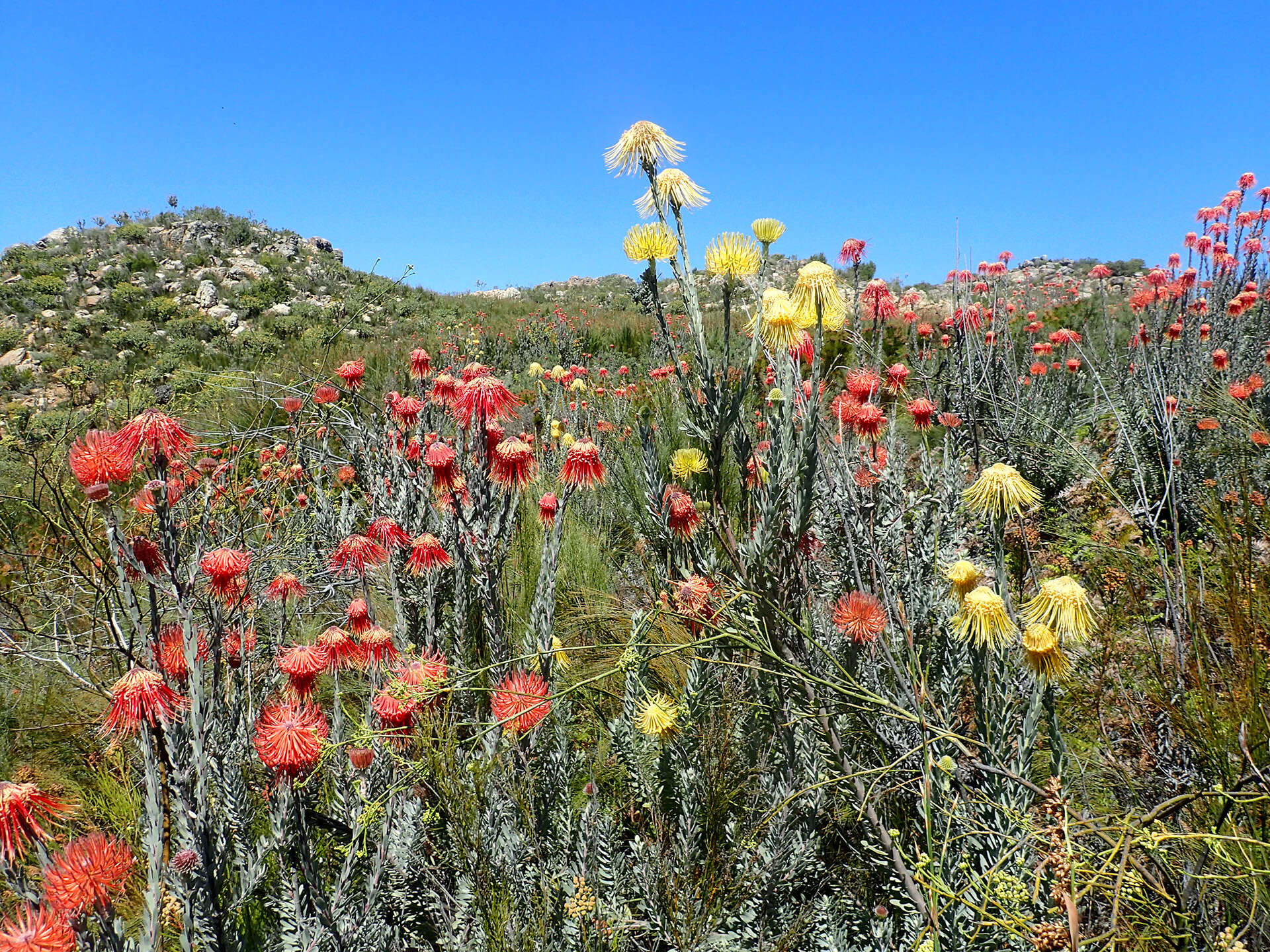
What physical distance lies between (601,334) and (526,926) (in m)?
13.0

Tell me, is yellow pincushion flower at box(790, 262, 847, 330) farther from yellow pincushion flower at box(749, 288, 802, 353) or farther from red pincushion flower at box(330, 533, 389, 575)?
red pincushion flower at box(330, 533, 389, 575)

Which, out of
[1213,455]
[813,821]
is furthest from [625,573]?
[1213,455]

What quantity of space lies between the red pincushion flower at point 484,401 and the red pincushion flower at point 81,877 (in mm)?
1284

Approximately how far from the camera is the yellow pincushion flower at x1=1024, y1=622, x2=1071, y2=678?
1200 millimetres

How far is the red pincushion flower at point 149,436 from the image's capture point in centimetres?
139

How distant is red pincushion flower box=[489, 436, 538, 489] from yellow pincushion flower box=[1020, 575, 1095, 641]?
4.73ft

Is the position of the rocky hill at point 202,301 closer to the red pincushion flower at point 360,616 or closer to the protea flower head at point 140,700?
the red pincushion flower at point 360,616

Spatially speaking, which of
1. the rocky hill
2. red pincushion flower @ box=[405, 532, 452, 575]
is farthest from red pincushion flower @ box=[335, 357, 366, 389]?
the rocky hill

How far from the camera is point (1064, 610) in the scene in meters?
1.24

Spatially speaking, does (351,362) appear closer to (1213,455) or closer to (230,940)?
(230,940)

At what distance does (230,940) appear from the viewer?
5.10 ft

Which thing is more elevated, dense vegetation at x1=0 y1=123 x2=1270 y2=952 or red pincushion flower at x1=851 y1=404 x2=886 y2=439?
red pincushion flower at x1=851 y1=404 x2=886 y2=439

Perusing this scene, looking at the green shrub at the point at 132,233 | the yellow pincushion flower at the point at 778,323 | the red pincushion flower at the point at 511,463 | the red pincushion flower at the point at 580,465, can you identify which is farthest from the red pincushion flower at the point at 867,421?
the green shrub at the point at 132,233

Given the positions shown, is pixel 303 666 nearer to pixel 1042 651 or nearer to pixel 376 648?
pixel 376 648
